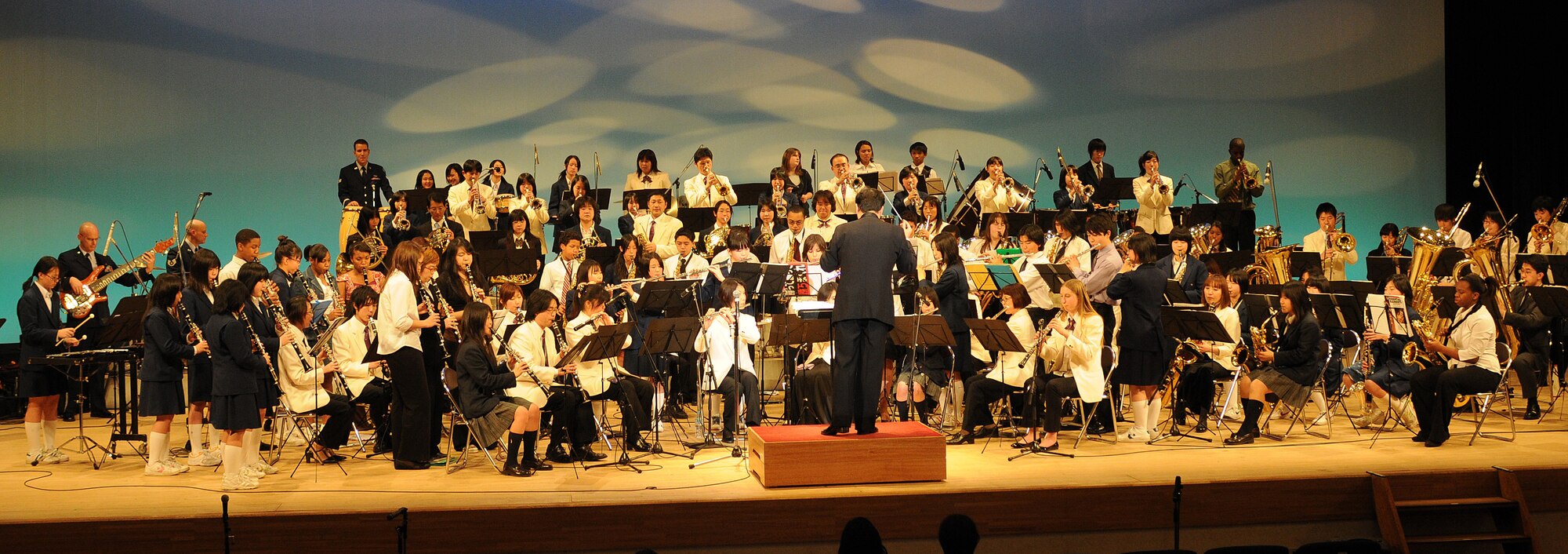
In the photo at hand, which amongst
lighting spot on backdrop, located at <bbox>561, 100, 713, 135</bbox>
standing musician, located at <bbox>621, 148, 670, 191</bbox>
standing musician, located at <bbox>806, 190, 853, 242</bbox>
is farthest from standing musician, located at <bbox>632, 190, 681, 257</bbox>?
lighting spot on backdrop, located at <bbox>561, 100, 713, 135</bbox>

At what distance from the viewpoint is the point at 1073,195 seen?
12.0m

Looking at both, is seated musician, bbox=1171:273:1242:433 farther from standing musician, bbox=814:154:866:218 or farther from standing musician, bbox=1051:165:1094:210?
standing musician, bbox=814:154:866:218

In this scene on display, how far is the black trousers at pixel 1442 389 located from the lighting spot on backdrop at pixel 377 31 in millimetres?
9855

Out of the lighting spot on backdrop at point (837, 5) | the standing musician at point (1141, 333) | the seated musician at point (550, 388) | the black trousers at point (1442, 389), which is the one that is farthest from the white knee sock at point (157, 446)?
the lighting spot on backdrop at point (837, 5)

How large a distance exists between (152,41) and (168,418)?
7.50m

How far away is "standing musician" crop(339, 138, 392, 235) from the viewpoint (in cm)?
1231

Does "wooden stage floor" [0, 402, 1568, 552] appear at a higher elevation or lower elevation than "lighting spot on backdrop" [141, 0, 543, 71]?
lower

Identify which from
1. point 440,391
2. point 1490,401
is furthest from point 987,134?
point 440,391

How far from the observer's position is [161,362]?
7027 mm

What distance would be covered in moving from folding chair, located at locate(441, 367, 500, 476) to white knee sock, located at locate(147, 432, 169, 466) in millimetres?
1621

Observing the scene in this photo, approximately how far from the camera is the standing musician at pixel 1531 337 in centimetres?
836

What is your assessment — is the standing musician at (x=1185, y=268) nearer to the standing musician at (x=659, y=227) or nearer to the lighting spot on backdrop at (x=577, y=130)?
the standing musician at (x=659, y=227)

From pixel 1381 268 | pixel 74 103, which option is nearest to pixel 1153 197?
pixel 1381 268

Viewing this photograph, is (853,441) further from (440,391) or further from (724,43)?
(724,43)
